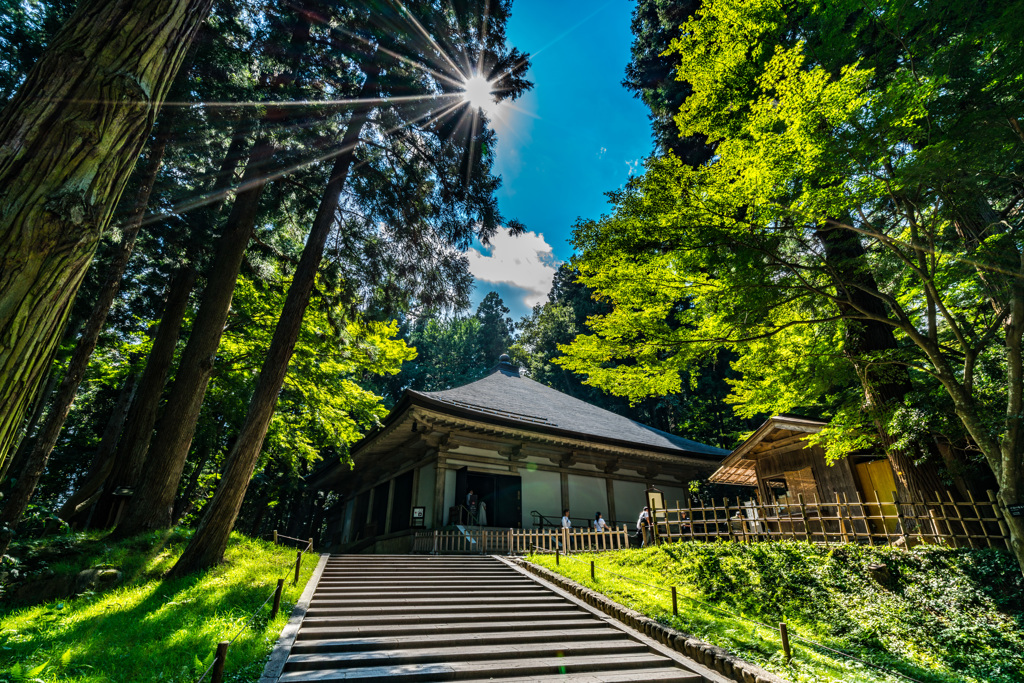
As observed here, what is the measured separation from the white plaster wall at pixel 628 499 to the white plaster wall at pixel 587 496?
51 cm

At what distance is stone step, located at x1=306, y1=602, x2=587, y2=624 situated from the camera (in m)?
6.08

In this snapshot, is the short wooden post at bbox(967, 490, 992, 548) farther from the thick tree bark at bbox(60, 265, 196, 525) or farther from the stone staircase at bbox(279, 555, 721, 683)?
the thick tree bark at bbox(60, 265, 196, 525)

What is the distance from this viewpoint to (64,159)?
1492 millimetres

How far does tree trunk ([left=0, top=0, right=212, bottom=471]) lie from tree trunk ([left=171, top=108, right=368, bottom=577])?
20.8ft

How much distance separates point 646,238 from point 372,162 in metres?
7.10

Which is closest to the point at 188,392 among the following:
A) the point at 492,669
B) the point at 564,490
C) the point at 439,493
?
the point at 439,493

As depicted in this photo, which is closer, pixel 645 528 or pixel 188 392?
pixel 188 392

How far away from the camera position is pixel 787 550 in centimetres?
791

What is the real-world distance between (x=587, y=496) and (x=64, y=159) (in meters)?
16.6

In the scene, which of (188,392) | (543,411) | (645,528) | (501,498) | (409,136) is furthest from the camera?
(543,411)

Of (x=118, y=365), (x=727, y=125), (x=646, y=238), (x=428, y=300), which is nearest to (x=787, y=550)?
(x=646, y=238)

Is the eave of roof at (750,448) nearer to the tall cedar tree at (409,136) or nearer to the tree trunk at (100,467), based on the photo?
the tall cedar tree at (409,136)

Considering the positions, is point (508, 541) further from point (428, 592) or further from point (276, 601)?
point (276, 601)

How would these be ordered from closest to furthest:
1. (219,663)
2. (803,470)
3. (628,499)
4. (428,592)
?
1. (219,663)
2. (428,592)
3. (803,470)
4. (628,499)
